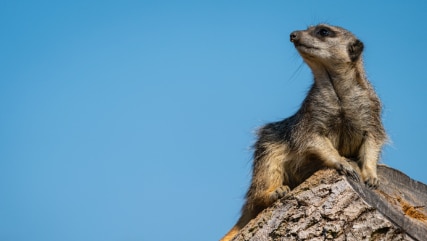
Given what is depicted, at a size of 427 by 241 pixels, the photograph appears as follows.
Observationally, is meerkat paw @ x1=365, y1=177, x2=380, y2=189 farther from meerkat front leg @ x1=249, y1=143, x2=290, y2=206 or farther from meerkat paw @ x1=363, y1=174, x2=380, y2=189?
meerkat front leg @ x1=249, y1=143, x2=290, y2=206

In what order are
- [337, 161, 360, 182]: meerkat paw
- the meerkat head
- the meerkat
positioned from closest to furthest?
[337, 161, 360, 182]: meerkat paw → the meerkat → the meerkat head

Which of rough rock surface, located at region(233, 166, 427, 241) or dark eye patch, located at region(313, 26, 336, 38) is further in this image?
dark eye patch, located at region(313, 26, 336, 38)

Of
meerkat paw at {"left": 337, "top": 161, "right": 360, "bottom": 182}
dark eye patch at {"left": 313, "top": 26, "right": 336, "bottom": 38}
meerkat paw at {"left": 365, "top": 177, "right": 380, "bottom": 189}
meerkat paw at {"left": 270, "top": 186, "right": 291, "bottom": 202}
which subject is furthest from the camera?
dark eye patch at {"left": 313, "top": 26, "right": 336, "bottom": 38}

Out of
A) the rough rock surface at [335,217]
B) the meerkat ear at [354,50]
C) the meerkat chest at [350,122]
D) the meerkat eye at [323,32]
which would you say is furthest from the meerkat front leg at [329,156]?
the meerkat eye at [323,32]

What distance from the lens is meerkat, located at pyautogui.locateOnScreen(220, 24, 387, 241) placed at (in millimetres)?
8133

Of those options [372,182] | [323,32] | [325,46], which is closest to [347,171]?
[372,182]

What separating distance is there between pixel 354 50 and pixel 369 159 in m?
1.58

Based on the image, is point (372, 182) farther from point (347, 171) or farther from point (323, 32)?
point (323, 32)

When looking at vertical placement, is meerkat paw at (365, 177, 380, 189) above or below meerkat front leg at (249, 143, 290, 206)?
below

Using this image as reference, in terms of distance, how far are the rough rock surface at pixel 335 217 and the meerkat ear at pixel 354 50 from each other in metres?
2.51

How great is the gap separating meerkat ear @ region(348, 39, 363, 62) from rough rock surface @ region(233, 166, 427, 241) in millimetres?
2514

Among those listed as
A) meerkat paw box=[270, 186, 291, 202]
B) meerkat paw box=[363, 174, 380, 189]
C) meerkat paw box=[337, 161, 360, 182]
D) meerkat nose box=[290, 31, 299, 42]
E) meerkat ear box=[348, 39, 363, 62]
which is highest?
meerkat nose box=[290, 31, 299, 42]

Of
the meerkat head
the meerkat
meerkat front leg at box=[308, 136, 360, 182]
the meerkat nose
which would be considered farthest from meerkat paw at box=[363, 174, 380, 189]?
the meerkat nose

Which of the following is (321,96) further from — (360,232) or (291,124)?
(360,232)
